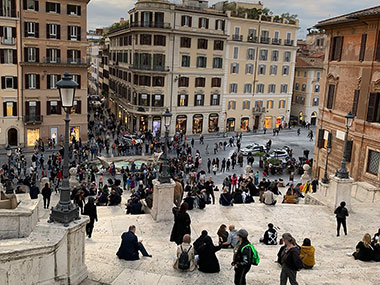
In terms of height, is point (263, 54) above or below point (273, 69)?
above

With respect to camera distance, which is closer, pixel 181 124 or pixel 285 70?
pixel 181 124

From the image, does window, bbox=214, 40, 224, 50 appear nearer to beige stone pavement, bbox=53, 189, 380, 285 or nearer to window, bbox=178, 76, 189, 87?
window, bbox=178, 76, 189, 87

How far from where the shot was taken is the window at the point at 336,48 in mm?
26031

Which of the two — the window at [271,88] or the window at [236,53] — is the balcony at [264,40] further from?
the window at [271,88]

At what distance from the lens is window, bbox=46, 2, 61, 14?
35594 mm

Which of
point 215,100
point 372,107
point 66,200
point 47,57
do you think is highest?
point 47,57

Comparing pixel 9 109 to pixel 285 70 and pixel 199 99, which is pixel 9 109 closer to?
pixel 199 99

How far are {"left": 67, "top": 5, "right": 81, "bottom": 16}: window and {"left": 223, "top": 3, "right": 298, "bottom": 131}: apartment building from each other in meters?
19.1

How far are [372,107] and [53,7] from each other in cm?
2779

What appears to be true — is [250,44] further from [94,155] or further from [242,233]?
[242,233]

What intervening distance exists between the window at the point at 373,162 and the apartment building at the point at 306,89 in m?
38.6

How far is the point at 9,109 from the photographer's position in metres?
35.8

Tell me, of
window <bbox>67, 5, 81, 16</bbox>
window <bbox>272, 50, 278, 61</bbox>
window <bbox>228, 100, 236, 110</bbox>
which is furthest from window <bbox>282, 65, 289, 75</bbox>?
window <bbox>67, 5, 81, 16</bbox>

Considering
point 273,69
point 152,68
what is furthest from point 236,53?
point 152,68
